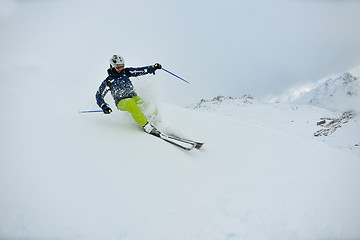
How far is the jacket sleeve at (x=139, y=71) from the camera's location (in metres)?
5.09

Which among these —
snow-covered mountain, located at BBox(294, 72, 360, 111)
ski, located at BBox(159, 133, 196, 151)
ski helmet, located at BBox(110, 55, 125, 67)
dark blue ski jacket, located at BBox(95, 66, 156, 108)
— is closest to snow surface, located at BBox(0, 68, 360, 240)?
ski, located at BBox(159, 133, 196, 151)

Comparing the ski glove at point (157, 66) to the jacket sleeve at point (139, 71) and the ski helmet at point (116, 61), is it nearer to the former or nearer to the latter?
the jacket sleeve at point (139, 71)

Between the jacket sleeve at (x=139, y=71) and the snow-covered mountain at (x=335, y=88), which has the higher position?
the snow-covered mountain at (x=335, y=88)

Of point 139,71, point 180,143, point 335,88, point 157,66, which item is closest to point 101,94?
point 139,71

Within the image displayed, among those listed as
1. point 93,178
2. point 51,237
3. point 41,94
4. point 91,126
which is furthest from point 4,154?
point 41,94

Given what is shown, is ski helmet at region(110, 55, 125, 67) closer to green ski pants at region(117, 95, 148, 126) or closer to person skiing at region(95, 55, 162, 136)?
person skiing at region(95, 55, 162, 136)

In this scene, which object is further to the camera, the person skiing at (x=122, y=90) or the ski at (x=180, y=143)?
the person skiing at (x=122, y=90)

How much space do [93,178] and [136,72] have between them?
338 centimetres

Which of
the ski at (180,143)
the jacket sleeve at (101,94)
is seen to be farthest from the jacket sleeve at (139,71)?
the ski at (180,143)

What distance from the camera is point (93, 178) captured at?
2.42m

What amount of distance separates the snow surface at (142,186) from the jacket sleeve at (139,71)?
1.42 m

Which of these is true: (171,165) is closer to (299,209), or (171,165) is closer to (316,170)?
(299,209)

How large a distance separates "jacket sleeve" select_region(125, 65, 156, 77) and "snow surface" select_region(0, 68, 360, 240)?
1.42 metres

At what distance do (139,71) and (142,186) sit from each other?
136 inches
